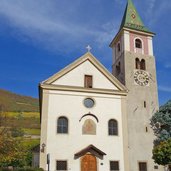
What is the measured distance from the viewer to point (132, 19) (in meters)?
38.2

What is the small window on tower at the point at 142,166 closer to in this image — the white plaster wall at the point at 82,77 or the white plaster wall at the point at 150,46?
the white plaster wall at the point at 82,77

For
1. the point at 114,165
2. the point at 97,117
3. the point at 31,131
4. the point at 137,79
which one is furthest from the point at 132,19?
the point at 31,131

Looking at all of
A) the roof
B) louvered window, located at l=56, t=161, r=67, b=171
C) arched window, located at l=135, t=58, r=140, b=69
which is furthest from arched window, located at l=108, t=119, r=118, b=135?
arched window, located at l=135, t=58, r=140, b=69

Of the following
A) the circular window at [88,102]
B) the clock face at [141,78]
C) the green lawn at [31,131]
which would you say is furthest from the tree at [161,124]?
the green lawn at [31,131]

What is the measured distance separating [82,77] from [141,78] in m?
7.75

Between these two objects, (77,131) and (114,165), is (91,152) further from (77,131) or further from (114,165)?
(114,165)

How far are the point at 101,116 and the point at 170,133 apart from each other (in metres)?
8.02

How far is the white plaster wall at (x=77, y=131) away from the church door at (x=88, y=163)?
422 mm

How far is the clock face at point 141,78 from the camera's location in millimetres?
33125

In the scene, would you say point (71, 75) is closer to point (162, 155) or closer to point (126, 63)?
point (126, 63)

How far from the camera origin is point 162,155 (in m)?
26.2

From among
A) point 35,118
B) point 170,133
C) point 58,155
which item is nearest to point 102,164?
point 58,155

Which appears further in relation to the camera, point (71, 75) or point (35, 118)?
point (35, 118)

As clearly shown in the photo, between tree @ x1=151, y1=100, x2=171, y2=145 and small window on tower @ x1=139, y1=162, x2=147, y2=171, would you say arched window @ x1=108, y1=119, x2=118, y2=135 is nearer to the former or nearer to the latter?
small window on tower @ x1=139, y1=162, x2=147, y2=171
